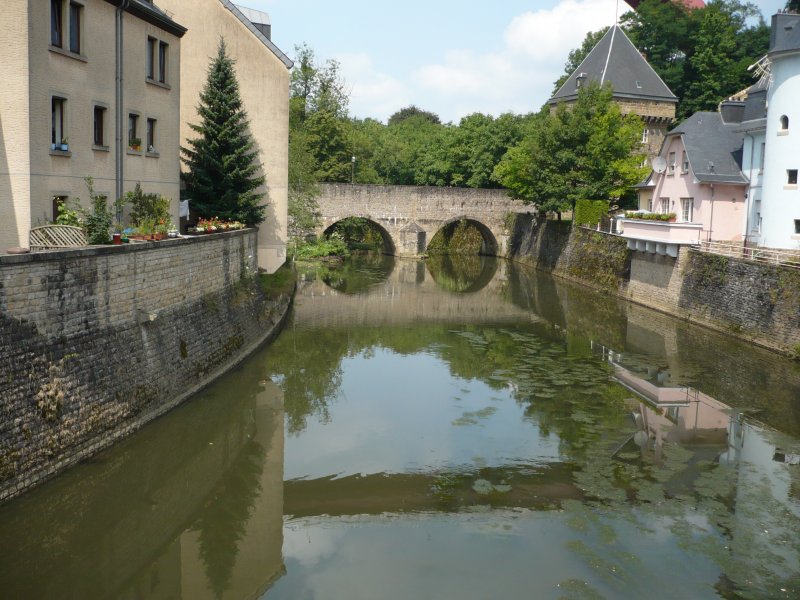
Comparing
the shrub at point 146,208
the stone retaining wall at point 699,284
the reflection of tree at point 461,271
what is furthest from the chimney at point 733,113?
the shrub at point 146,208

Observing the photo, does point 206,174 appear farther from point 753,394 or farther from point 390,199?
point 390,199

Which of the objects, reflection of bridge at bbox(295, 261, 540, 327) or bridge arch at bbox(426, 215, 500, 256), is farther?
bridge arch at bbox(426, 215, 500, 256)

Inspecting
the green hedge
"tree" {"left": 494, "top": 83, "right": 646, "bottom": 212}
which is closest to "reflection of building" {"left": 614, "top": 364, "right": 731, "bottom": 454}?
the green hedge

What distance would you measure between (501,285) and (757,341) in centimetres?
1737

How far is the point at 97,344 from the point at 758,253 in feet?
63.7

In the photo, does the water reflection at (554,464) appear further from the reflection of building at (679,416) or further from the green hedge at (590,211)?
the green hedge at (590,211)

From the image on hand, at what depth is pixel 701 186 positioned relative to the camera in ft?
101

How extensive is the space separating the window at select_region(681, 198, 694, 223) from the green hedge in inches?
274

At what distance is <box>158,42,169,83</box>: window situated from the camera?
20484mm

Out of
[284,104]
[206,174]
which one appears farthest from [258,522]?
[284,104]

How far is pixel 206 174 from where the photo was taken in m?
24.9

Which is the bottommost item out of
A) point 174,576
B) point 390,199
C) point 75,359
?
point 174,576

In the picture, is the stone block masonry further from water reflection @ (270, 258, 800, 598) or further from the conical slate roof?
the conical slate roof

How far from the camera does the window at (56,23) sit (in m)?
15.7
